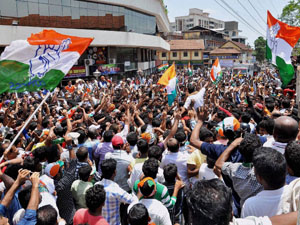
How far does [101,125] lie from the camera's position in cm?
563

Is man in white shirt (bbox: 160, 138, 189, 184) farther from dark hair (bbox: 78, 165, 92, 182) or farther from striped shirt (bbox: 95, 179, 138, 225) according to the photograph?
dark hair (bbox: 78, 165, 92, 182)

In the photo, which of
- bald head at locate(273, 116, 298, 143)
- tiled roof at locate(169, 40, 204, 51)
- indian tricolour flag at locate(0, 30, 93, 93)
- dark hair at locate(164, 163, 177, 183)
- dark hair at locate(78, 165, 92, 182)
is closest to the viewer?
bald head at locate(273, 116, 298, 143)

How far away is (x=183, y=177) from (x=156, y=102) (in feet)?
18.0

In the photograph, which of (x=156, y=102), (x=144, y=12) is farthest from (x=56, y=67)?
(x=144, y=12)

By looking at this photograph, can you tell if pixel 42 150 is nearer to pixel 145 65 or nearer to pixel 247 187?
pixel 247 187

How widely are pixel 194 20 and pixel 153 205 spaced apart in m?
94.8

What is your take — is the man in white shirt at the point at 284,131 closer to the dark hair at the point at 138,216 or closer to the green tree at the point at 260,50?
the dark hair at the point at 138,216

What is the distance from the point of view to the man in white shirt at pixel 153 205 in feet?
8.32

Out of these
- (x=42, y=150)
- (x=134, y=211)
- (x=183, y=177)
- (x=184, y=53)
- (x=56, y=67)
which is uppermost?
(x=184, y=53)

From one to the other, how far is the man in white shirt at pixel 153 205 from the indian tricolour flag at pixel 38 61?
8.36 feet

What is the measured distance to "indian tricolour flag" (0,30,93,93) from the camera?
420 cm

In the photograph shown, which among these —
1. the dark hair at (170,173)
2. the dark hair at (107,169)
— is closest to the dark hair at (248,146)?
the dark hair at (170,173)

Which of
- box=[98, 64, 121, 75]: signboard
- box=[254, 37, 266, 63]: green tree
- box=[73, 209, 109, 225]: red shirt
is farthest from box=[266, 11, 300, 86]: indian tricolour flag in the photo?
box=[254, 37, 266, 63]: green tree

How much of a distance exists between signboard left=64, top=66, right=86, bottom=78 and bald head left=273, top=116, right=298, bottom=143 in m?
21.2
